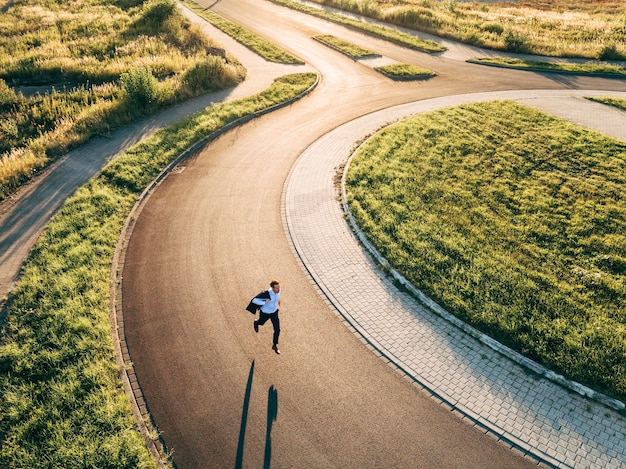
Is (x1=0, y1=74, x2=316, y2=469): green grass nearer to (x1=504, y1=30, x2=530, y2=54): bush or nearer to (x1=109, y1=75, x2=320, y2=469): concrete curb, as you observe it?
(x1=109, y1=75, x2=320, y2=469): concrete curb

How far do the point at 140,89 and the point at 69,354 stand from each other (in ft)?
46.2

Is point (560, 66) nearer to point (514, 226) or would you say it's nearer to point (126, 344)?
point (514, 226)

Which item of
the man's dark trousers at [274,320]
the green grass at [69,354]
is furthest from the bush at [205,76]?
the man's dark trousers at [274,320]

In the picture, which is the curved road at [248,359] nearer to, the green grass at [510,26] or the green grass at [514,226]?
the green grass at [514,226]

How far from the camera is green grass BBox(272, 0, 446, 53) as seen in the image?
28734 millimetres

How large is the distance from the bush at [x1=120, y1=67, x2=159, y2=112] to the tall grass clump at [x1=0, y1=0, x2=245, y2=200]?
0.04 metres

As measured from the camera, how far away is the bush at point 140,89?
1797 cm

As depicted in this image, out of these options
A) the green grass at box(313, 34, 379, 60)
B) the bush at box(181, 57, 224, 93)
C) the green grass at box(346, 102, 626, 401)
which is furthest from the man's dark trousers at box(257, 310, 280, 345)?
the green grass at box(313, 34, 379, 60)

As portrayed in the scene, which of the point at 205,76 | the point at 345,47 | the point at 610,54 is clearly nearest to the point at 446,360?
the point at 205,76

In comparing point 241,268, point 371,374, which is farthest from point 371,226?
point 371,374

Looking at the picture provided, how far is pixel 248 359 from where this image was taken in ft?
27.2

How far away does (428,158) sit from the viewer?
15.0 m

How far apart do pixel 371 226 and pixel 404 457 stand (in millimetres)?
6568

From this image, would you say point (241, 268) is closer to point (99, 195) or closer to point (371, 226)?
point (371, 226)
